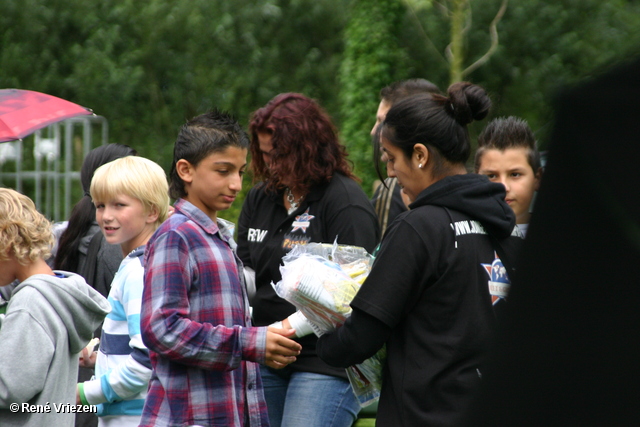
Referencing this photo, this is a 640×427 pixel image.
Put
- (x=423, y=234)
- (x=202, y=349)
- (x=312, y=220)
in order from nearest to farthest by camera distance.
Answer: (x=423, y=234) < (x=202, y=349) < (x=312, y=220)

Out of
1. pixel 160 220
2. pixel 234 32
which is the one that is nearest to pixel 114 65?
pixel 234 32

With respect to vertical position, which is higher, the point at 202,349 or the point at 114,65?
the point at 202,349

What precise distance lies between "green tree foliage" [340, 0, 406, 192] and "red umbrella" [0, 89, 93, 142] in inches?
376

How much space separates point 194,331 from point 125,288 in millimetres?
662

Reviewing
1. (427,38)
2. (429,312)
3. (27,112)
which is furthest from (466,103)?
(427,38)

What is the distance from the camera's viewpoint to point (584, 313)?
76cm

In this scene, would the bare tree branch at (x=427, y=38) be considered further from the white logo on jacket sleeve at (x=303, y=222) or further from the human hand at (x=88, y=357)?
the human hand at (x=88, y=357)

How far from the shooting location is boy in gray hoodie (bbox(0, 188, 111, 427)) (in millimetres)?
2766

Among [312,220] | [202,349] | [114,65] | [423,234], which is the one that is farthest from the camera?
[114,65]

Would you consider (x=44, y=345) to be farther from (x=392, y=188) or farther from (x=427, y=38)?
(x=427, y=38)

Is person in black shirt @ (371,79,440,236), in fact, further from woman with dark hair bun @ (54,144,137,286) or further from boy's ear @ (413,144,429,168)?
boy's ear @ (413,144,429,168)

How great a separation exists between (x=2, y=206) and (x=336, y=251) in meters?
1.37

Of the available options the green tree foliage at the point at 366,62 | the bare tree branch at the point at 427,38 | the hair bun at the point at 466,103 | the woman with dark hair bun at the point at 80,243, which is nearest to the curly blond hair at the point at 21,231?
the woman with dark hair bun at the point at 80,243

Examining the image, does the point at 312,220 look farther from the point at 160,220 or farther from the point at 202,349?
the point at 202,349
